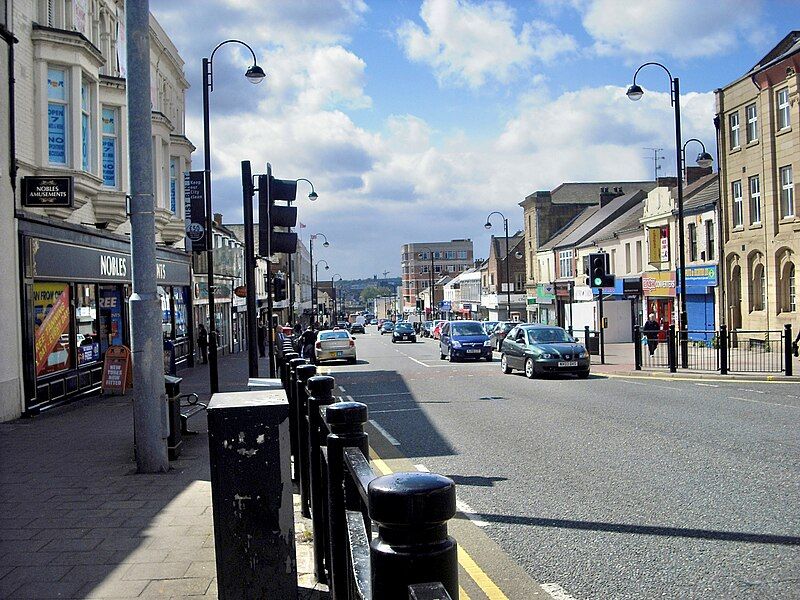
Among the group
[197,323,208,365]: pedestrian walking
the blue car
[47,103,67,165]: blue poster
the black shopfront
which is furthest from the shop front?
[47,103,67,165]: blue poster

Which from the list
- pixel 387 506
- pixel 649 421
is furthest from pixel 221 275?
pixel 387 506

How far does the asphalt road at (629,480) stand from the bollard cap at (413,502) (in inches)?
143

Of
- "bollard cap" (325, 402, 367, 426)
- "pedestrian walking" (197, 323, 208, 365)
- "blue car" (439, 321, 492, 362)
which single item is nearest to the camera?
"bollard cap" (325, 402, 367, 426)

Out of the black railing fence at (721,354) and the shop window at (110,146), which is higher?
the shop window at (110,146)

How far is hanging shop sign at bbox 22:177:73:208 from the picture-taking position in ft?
51.1

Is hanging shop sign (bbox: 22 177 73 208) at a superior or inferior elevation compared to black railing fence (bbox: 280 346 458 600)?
superior

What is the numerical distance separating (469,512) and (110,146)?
17.3m

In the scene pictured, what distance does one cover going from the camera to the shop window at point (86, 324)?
19.4 m

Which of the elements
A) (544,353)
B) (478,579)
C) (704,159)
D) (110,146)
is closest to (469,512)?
(478,579)

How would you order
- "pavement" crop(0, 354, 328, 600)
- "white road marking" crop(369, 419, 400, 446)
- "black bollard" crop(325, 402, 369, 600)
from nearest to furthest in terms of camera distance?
"black bollard" crop(325, 402, 369, 600) → "pavement" crop(0, 354, 328, 600) → "white road marking" crop(369, 419, 400, 446)

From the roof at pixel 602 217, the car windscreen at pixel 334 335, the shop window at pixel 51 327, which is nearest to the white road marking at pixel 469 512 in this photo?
the shop window at pixel 51 327

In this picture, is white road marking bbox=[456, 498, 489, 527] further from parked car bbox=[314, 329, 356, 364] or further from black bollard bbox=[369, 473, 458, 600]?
parked car bbox=[314, 329, 356, 364]

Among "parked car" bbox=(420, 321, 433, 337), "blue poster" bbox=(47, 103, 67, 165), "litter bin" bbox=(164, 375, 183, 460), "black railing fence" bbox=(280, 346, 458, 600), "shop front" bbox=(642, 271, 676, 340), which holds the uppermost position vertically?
"blue poster" bbox=(47, 103, 67, 165)

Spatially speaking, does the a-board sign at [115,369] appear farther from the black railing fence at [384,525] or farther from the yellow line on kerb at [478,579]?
the black railing fence at [384,525]
